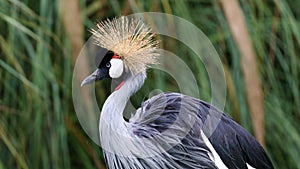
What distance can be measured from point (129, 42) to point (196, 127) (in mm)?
249

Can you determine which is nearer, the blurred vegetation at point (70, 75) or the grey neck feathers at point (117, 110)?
the grey neck feathers at point (117, 110)

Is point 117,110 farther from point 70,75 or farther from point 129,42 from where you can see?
point 70,75

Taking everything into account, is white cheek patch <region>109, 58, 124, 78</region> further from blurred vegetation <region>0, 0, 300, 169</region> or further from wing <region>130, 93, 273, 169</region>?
blurred vegetation <region>0, 0, 300, 169</region>

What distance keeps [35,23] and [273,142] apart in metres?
0.80

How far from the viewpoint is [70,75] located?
203 cm

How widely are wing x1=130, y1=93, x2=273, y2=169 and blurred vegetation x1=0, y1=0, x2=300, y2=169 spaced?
0.32 meters

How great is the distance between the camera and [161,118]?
1.66 metres

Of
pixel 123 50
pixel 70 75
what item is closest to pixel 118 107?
pixel 123 50

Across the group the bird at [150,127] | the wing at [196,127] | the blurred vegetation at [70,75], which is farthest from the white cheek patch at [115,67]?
the blurred vegetation at [70,75]

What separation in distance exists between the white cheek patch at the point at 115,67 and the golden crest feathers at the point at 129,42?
16mm

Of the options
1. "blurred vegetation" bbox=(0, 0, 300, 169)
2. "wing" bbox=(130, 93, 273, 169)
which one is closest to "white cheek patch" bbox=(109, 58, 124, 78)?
"wing" bbox=(130, 93, 273, 169)

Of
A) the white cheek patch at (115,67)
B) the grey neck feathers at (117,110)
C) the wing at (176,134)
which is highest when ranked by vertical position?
the white cheek patch at (115,67)

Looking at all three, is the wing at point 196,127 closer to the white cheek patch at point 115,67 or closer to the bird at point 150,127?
the bird at point 150,127

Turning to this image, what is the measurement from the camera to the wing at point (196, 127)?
1637mm
